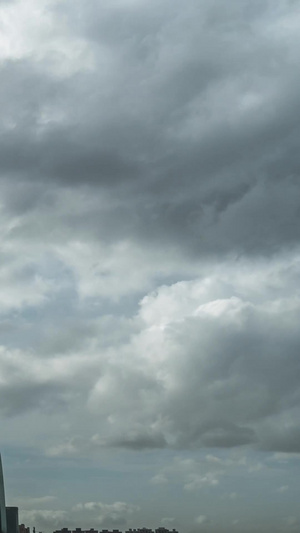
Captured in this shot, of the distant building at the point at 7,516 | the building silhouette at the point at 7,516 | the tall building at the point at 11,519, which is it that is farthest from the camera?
the tall building at the point at 11,519

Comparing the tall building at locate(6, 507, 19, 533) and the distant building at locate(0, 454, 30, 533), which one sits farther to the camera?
the tall building at locate(6, 507, 19, 533)

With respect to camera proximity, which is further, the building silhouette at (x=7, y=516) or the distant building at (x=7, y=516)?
the distant building at (x=7, y=516)

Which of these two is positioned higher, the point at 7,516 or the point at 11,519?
the point at 7,516

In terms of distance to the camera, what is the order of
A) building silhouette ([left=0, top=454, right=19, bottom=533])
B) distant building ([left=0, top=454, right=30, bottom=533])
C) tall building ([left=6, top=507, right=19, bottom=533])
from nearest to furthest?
building silhouette ([left=0, top=454, right=19, bottom=533])
distant building ([left=0, top=454, right=30, bottom=533])
tall building ([left=6, top=507, right=19, bottom=533])

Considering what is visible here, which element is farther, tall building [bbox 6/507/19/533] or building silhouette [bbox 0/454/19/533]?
tall building [bbox 6/507/19/533]

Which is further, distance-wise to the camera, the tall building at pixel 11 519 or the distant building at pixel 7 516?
the tall building at pixel 11 519

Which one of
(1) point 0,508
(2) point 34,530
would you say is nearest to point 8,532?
(1) point 0,508

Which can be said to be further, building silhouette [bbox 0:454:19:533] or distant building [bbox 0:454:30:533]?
distant building [bbox 0:454:30:533]

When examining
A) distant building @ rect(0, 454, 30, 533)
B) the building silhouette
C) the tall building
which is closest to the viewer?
the building silhouette

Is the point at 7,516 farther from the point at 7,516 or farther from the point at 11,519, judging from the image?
the point at 11,519

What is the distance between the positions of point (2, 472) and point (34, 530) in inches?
1972

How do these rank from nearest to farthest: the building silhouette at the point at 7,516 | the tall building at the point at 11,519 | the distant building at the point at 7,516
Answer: the building silhouette at the point at 7,516
the distant building at the point at 7,516
the tall building at the point at 11,519

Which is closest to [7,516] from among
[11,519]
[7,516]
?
[7,516]

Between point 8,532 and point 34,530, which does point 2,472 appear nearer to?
point 8,532
